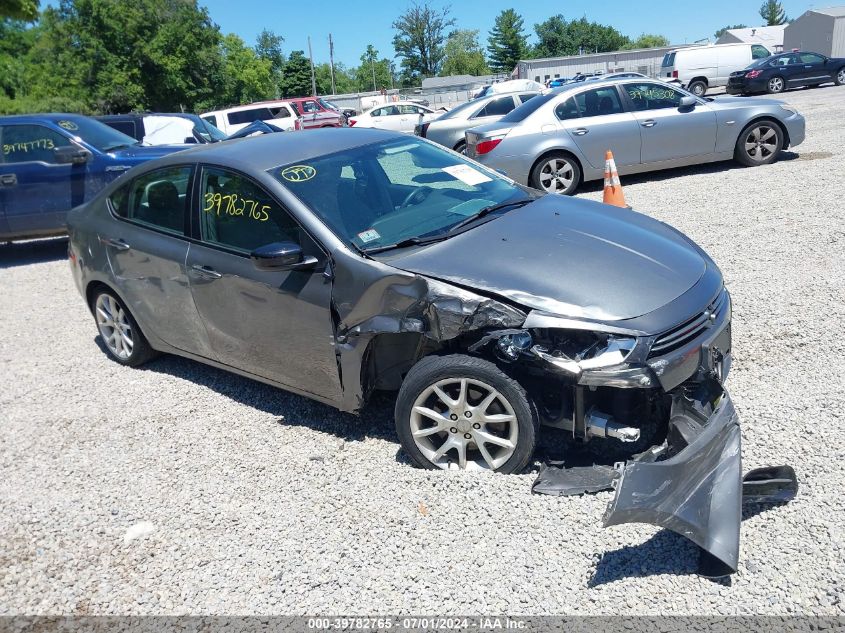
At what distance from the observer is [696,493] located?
2.76 m

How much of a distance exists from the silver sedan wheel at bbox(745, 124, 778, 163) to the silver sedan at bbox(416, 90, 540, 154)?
4224mm

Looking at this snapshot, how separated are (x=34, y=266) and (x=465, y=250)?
331 inches

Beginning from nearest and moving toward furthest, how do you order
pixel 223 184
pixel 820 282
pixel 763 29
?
pixel 223 184 → pixel 820 282 → pixel 763 29

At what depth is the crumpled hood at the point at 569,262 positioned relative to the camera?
321 centimetres

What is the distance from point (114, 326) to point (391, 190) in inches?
105

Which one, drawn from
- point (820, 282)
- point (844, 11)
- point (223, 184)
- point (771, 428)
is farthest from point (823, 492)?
point (844, 11)

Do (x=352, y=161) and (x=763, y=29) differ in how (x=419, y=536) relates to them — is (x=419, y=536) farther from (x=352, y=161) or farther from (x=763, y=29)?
(x=763, y=29)

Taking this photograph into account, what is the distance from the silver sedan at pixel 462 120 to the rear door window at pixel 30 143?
620 cm

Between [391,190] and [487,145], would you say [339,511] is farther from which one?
[487,145]

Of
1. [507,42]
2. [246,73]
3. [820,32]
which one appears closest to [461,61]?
[507,42]

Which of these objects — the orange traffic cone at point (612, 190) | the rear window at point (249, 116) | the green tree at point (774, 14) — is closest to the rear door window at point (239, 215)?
the orange traffic cone at point (612, 190)

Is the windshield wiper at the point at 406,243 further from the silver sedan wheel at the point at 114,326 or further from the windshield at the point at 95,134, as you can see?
the windshield at the point at 95,134

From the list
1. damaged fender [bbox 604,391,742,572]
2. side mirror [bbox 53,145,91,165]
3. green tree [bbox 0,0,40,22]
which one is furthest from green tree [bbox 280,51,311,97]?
damaged fender [bbox 604,391,742,572]

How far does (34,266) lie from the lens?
9.80m
